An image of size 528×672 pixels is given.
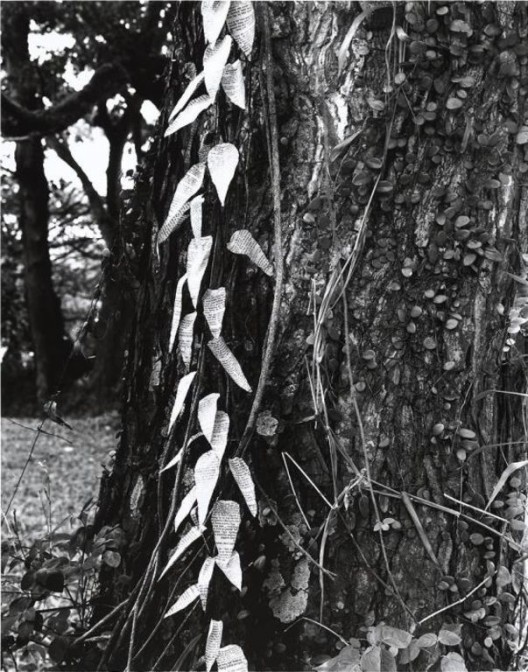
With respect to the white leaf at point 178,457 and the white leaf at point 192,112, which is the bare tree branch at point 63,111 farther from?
the white leaf at point 178,457

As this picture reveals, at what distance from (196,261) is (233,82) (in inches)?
13.4

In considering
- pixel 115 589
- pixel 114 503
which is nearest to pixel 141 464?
pixel 114 503

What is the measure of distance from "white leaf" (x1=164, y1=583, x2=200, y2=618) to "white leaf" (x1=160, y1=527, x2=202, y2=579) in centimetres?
6

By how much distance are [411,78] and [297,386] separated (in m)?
0.63

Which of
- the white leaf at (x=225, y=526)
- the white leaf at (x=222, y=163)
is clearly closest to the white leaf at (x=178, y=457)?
the white leaf at (x=225, y=526)

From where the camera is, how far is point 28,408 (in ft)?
27.6

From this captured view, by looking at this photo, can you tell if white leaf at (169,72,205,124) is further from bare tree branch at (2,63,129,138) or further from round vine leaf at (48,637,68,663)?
bare tree branch at (2,63,129,138)

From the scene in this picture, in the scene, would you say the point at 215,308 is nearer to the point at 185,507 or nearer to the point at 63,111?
the point at 185,507

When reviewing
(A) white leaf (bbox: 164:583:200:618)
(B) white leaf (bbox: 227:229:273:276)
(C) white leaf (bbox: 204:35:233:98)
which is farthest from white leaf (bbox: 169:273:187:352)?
(A) white leaf (bbox: 164:583:200:618)

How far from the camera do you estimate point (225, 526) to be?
1.36 m

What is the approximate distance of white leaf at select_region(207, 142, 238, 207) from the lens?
133cm

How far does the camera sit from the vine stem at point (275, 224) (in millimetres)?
1373

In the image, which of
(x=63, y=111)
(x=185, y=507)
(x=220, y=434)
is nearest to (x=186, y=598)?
(x=185, y=507)

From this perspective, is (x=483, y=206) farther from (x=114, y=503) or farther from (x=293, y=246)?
(x=114, y=503)
